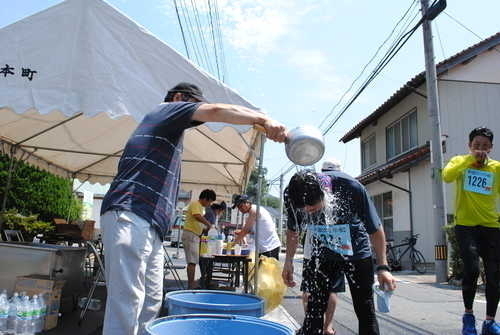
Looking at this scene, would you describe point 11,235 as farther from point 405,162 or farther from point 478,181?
point 405,162

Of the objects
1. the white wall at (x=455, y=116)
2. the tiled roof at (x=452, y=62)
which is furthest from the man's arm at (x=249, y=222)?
the tiled roof at (x=452, y=62)

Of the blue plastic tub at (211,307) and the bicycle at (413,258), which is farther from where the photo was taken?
the bicycle at (413,258)

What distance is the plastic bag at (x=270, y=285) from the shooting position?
4.66 meters

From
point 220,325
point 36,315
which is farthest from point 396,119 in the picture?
point 220,325

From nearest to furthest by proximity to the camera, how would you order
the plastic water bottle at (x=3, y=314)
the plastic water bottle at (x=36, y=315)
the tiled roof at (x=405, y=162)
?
the plastic water bottle at (x=3, y=314), the plastic water bottle at (x=36, y=315), the tiled roof at (x=405, y=162)

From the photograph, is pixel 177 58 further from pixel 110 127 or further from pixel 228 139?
pixel 110 127


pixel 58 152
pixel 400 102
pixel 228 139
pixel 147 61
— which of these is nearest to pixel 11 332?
pixel 147 61

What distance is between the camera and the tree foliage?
1039 centimetres

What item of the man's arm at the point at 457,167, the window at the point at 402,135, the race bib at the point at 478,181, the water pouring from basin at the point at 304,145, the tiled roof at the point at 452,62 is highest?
the tiled roof at the point at 452,62

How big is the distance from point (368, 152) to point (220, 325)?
1667 centimetres

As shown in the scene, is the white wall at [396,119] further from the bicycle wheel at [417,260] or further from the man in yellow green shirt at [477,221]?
the man in yellow green shirt at [477,221]

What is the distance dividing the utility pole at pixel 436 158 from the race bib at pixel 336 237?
264 inches

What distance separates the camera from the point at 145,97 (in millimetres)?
4043

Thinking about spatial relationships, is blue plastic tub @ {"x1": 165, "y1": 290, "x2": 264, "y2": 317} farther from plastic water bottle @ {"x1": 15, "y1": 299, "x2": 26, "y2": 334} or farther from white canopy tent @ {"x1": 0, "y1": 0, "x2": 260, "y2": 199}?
white canopy tent @ {"x1": 0, "y1": 0, "x2": 260, "y2": 199}
